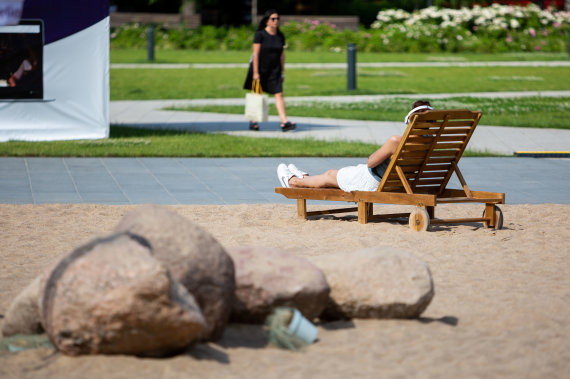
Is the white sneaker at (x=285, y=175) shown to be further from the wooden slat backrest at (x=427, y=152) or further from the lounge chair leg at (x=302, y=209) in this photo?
the wooden slat backrest at (x=427, y=152)

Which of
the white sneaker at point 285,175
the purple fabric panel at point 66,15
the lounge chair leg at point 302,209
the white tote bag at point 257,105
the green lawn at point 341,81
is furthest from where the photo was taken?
the green lawn at point 341,81

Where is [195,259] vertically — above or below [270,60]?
below

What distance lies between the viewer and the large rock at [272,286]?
481 cm

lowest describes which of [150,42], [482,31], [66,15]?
[150,42]

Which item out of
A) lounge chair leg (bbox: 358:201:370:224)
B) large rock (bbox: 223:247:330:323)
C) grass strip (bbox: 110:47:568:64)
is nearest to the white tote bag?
lounge chair leg (bbox: 358:201:370:224)

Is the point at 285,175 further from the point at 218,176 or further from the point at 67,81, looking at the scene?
the point at 67,81

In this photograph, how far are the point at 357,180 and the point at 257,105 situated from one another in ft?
23.3

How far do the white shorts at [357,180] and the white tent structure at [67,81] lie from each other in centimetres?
689

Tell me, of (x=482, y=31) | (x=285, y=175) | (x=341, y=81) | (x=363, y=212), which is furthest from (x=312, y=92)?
(x=482, y=31)

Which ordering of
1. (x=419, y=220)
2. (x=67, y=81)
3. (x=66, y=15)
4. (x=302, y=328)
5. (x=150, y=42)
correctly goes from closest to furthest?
(x=302, y=328), (x=419, y=220), (x=66, y=15), (x=67, y=81), (x=150, y=42)

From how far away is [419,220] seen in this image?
7910mm

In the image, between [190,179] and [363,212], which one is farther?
[190,179]

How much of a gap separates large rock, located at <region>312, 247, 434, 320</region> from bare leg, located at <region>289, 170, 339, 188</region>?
3.37 meters

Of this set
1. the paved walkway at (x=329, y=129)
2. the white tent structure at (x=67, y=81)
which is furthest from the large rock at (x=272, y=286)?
the white tent structure at (x=67, y=81)
